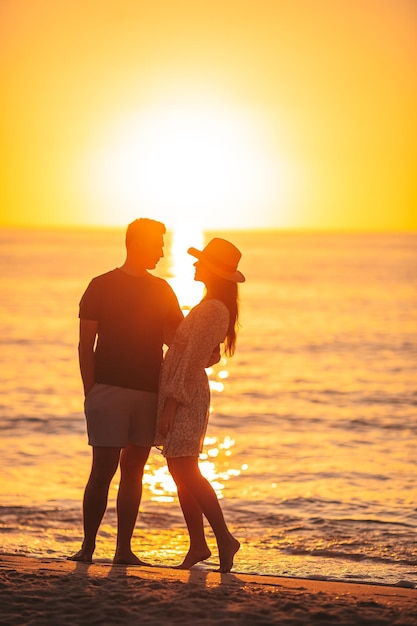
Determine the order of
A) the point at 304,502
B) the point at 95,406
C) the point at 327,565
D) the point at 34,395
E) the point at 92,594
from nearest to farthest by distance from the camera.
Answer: the point at 92,594 < the point at 95,406 < the point at 327,565 < the point at 304,502 < the point at 34,395

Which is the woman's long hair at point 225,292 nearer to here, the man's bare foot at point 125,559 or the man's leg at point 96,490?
the man's leg at point 96,490

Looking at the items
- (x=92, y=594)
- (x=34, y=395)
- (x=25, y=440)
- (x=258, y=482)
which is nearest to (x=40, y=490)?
(x=258, y=482)

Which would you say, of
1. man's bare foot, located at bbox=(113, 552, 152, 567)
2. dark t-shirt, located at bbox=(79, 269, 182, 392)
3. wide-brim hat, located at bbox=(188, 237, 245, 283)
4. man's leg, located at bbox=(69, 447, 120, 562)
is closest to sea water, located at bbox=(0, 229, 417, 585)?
man's bare foot, located at bbox=(113, 552, 152, 567)

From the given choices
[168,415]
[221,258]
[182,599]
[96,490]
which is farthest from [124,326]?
[182,599]

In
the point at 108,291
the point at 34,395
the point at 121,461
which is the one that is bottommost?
the point at 34,395

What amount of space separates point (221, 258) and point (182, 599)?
79.0 inches

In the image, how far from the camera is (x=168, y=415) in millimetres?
5910

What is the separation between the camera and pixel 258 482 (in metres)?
11.8

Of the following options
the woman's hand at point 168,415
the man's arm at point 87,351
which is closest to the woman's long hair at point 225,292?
the woman's hand at point 168,415

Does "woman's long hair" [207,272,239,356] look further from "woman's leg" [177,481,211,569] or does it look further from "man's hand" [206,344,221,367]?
"woman's leg" [177,481,211,569]

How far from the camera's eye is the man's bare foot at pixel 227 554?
5.98 m

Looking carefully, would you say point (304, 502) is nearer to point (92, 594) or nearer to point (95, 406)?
point (95, 406)

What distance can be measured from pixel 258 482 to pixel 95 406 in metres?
6.14

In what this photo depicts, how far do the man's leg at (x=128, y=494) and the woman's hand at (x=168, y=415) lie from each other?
248mm
